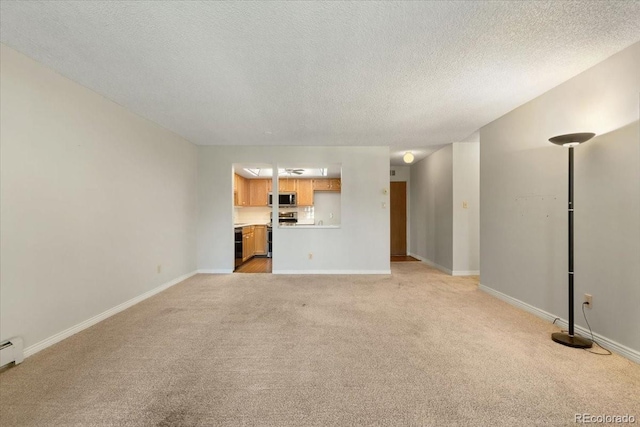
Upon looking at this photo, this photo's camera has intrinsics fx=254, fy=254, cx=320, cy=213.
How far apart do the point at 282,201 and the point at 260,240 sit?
140 centimetres

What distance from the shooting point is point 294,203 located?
6.76m

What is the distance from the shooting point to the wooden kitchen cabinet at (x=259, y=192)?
7539 millimetres

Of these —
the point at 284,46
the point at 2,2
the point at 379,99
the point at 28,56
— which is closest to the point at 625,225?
the point at 379,99

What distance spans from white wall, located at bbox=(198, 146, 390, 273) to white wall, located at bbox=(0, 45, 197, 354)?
4.07 feet

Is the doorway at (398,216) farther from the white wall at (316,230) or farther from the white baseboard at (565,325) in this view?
the white baseboard at (565,325)

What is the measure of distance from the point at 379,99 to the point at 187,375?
3.26 m

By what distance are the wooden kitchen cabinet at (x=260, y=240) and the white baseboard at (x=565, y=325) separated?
5315mm

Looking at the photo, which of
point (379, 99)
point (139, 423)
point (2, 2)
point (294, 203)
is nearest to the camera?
point (139, 423)

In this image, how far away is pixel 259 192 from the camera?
24.8 feet

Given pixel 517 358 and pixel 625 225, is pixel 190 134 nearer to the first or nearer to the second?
pixel 517 358

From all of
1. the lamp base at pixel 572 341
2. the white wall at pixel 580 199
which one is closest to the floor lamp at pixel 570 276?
the lamp base at pixel 572 341

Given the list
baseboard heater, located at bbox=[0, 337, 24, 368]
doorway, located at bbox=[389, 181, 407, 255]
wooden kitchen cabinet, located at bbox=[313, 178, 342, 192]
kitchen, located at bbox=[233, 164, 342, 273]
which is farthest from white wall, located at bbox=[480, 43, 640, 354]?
baseboard heater, located at bbox=[0, 337, 24, 368]

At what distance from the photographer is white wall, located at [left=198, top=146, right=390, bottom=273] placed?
5129 mm

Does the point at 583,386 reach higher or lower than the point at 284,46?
lower
